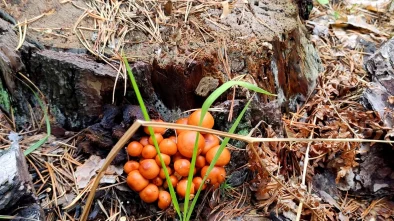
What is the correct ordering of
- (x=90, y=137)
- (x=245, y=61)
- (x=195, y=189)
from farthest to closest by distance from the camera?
(x=245, y=61) → (x=90, y=137) → (x=195, y=189)

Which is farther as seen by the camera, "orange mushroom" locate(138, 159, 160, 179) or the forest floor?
the forest floor

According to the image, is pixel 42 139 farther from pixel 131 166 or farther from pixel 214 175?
pixel 214 175

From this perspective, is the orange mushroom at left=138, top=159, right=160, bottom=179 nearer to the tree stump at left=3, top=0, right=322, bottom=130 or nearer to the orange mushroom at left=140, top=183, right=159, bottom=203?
the orange mushroom at left=140, top=183, right=159, bottom=203

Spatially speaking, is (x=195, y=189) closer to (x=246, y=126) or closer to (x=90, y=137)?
(x=246, y=126)

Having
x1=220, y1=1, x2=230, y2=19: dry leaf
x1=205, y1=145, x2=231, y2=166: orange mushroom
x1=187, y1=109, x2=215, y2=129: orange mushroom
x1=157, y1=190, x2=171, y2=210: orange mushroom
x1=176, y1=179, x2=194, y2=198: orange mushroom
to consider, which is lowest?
x1=157, y1=190, x2=171, y2=210: orange mushroom

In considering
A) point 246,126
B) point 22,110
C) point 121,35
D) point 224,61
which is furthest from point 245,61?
point 22,110

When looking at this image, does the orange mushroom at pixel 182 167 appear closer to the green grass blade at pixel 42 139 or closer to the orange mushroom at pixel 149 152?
the orange mushroom at pixel 149 152

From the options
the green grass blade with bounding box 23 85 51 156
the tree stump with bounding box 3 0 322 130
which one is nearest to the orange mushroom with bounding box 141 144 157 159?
the tree stump with bounding box 3 0 322 130
